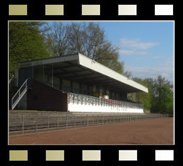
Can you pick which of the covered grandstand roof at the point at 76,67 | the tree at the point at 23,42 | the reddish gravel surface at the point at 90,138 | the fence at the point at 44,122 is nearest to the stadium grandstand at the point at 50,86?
the covered grandstand roof at the point at 76,67

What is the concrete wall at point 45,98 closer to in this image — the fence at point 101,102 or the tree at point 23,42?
the fence at point 101,102

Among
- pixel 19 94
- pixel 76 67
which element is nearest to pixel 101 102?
pixel 76 67

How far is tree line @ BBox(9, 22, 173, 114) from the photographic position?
2452cm

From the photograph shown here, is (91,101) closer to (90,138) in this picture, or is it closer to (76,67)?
(76,67)

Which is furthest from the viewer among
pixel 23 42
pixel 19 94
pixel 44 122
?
pixel 23 42

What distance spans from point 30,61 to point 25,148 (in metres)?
20.9

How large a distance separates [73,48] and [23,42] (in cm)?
1689

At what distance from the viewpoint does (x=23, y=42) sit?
24859mm

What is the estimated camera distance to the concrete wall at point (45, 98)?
78.7 feet

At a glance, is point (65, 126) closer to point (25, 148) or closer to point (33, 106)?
point (33, 106)

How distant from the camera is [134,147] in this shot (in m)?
4.78
